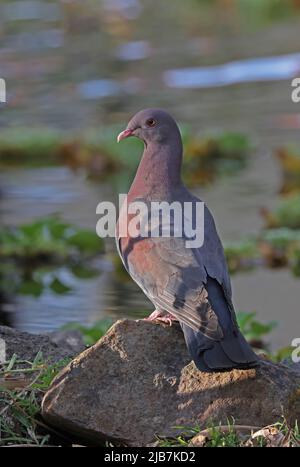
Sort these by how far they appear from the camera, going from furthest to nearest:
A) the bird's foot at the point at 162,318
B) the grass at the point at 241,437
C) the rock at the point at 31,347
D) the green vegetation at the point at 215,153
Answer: the green vegetation at the point at 215,153 < the rock at the point at 31,347 < the bird's foot at the point at 162,318 < the grass at the point at 241,437

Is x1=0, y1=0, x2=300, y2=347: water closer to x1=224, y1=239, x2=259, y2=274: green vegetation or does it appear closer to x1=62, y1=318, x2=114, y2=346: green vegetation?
x1=224, y1=239, x2=259, y2=274: green vegetation

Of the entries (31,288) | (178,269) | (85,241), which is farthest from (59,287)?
(178,269)

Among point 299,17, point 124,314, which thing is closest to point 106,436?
point 124,314

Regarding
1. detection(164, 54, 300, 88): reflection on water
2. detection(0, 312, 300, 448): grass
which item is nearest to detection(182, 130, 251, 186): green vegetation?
detection(164, 54, 300, 88): reflection on water

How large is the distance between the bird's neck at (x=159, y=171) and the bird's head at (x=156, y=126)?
0.02m

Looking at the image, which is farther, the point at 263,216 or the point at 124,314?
the point at 263,216

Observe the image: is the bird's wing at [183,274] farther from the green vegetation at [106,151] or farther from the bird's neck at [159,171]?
the green vegetation at [106,151]

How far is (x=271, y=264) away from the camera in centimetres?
810

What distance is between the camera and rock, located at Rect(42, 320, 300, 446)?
4.30 m

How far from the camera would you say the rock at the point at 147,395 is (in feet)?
14.1

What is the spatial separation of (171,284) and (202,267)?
12 centimetres

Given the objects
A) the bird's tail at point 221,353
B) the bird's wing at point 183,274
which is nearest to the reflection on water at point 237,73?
the bird's wing at point 183,274

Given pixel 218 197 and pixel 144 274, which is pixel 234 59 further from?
pixel 144 274

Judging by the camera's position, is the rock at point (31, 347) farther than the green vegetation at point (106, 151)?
No
